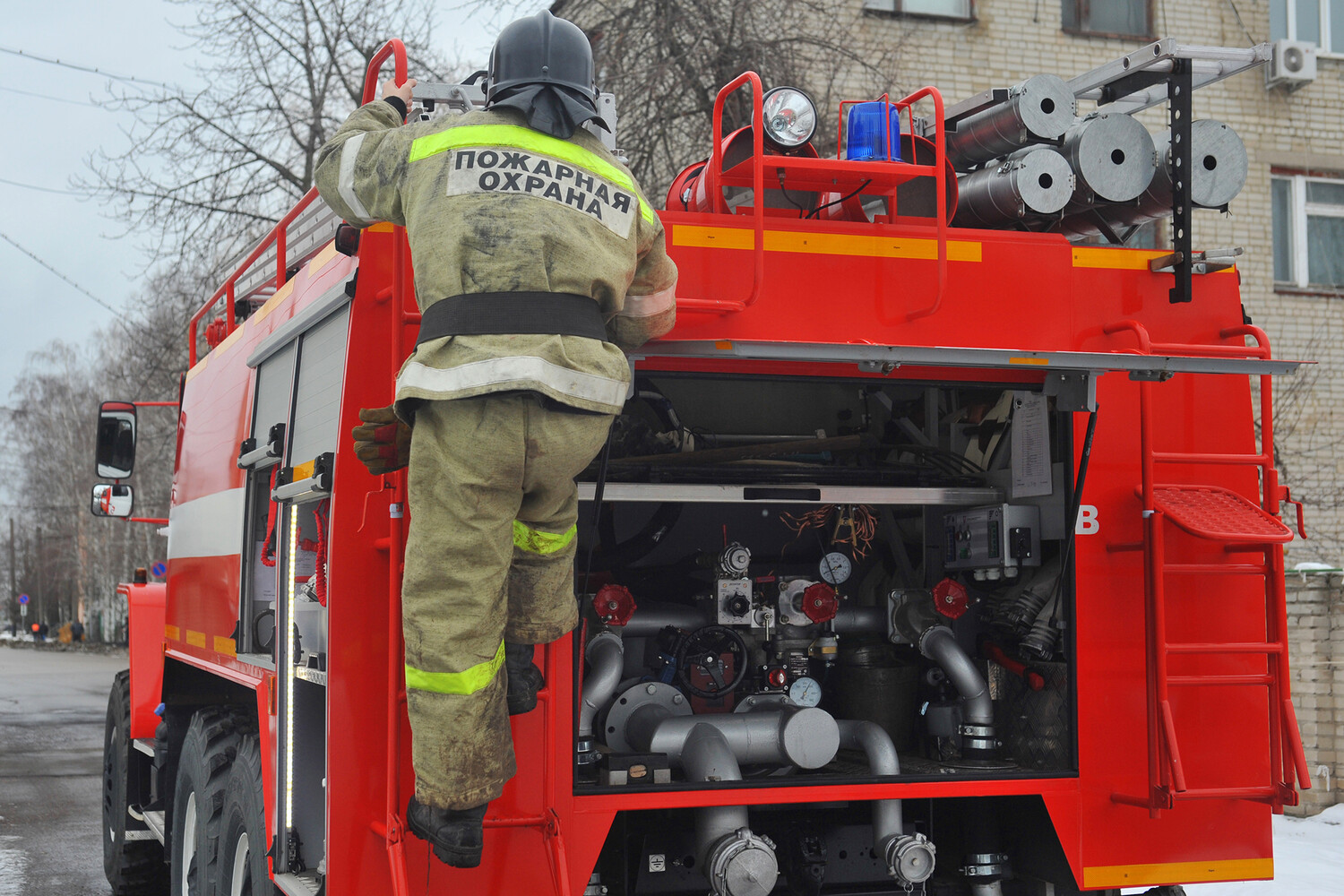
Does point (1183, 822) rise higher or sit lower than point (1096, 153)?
lower

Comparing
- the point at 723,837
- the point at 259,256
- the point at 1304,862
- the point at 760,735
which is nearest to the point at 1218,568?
the point at 760,735

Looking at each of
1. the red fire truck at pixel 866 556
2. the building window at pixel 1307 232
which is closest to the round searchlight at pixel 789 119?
the red fire truck at pixel 866 556

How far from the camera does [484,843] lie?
346cm

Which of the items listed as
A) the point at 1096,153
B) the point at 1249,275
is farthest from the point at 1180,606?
the point at 1249,275

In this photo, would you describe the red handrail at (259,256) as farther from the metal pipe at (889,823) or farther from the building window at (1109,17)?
the building window at (1109,17)

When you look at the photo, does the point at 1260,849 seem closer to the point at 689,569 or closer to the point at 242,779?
the point at 689,569

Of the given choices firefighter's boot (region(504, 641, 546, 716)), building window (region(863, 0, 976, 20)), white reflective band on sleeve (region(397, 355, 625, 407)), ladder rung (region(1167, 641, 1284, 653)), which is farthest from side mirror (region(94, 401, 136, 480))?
building window (region(863, 0, 976, 20))

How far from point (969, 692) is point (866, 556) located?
0.76 meters

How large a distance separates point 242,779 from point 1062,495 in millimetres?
2838

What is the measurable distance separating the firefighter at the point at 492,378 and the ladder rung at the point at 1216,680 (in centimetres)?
187

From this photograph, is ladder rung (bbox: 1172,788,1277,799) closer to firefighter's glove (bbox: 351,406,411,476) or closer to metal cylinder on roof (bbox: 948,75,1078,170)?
metal cylinder on roof (bbox: 948,75,1078,170)

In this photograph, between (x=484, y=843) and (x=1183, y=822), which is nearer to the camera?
(x=484, y=843)

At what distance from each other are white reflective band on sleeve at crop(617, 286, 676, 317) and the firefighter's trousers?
357 millimetres

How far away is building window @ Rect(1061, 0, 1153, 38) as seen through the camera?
48.3 feet
